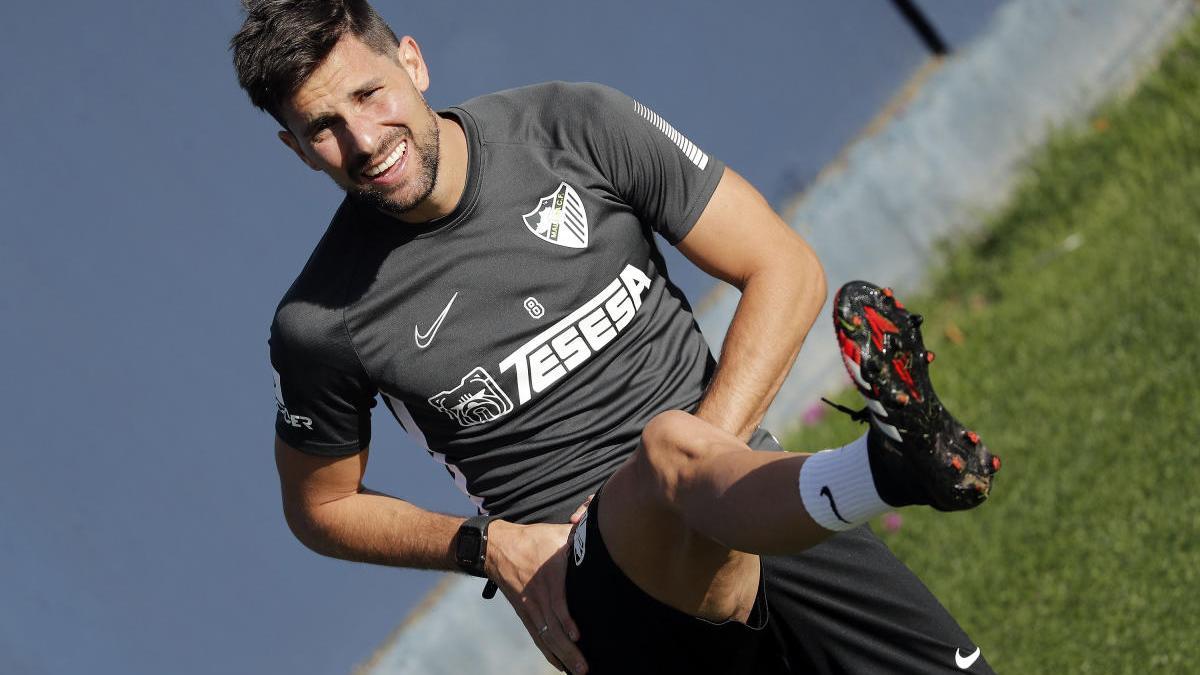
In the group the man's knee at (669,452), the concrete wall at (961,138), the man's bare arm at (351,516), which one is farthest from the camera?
the concrete wall at (961,138)

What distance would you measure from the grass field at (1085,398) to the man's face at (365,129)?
7.75 ft

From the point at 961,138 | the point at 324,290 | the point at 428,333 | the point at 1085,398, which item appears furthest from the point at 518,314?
the point at 961,138

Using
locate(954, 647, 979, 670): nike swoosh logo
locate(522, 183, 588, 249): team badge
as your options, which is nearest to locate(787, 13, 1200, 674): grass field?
locate(954, 647, 979, 670): nike swoosh logo

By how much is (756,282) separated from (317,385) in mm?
1082

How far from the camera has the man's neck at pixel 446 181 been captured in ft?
10.3

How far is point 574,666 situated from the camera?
3061 millimetres

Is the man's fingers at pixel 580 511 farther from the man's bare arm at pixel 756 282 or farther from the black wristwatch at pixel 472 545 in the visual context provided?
the man's bare arm at pixel 756 282

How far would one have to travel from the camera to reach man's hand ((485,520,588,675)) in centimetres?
304

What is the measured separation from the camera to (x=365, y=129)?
3.07 meters

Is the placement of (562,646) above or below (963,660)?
above

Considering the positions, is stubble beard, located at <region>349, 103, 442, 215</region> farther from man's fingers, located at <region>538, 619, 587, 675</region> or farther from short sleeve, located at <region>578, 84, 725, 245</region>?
man's fingers, located at <region>538, 619, 587, 675</region>

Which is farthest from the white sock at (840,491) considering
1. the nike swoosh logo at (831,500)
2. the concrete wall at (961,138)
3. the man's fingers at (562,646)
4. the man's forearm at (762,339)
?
the concrete wall at (961,138)

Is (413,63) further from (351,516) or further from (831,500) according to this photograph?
(831,500)

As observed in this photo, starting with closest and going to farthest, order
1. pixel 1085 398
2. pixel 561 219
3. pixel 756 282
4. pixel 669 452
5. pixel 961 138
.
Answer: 1. pixel 669 452
2. pixel 561 219
3. pixel 756 282
4. pixel 1085 398
5. pixel 961 138
